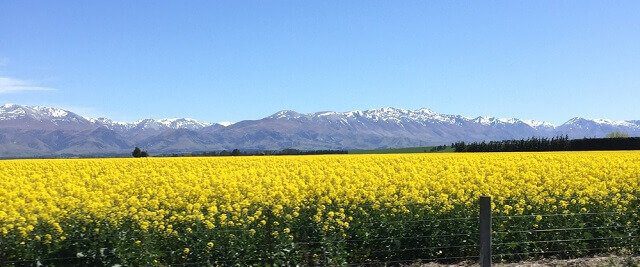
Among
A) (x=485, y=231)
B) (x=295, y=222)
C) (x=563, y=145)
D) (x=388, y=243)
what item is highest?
(x=563, y=145)

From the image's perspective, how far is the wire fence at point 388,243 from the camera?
11805 millimetres

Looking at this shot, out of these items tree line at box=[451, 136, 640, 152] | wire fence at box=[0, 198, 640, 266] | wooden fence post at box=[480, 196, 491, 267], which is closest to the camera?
wooden fence post at box=[480, 196, 491, 267]

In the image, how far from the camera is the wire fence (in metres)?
11.8

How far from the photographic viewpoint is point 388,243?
13.8m

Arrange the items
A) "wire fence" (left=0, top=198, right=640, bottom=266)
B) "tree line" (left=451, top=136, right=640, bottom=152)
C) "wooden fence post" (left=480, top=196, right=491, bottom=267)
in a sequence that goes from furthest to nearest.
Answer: "tree line" (left=451, top=136, right=640, bottom=152) < "wire fence" (left=0, top=198, right=640, bottom=266) < "wooden fence post" (left=480, top=196, right=491, bottom=267)

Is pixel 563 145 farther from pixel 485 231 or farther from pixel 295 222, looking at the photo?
pixel 485 231

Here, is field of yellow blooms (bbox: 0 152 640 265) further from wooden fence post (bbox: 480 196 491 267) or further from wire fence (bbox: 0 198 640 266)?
wooden fence post (bbox: 480 196 491 267)

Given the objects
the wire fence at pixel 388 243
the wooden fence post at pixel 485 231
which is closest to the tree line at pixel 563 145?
the wire fence at pixel 388 243

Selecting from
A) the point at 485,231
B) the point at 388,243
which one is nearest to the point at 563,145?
the point at 388,243

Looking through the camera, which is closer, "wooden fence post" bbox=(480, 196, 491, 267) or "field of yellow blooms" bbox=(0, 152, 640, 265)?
"wooden fence post" bbox=(480, 196, 491, 267)

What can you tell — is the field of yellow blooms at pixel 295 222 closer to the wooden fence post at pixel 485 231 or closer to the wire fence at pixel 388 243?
the wire fence at pixel 388 243

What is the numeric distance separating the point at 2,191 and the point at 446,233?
10679mm

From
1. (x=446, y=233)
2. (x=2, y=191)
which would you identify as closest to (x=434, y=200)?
(x=446, y=233)

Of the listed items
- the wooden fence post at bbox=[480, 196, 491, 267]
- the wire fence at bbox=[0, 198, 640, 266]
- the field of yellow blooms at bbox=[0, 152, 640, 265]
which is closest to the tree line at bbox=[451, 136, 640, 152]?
the field of yellow blooms at bbox=[0, 152, 640, 265]
